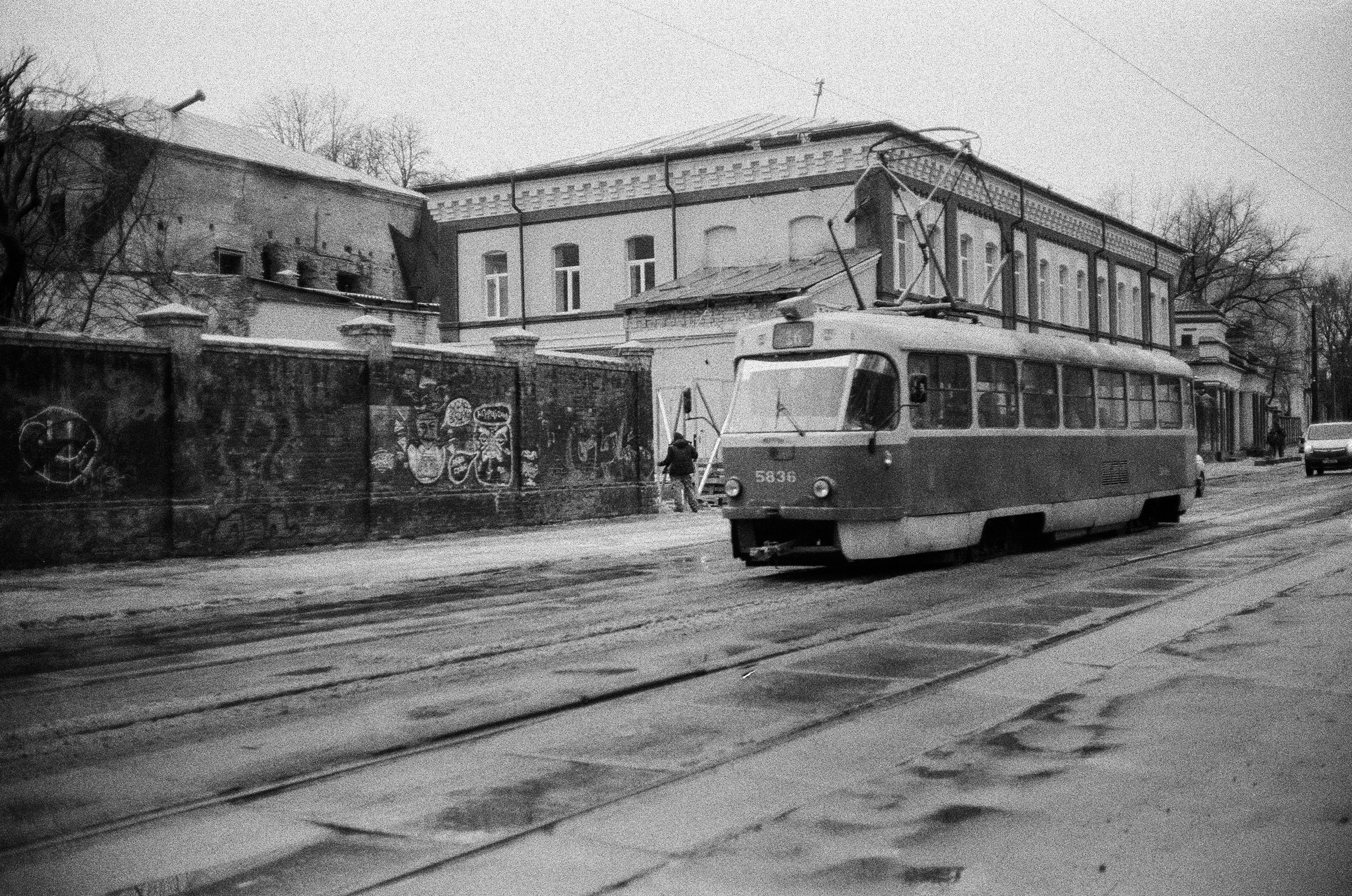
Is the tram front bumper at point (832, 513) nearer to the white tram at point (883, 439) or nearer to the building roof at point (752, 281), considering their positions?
the white tram at point (883, 439)

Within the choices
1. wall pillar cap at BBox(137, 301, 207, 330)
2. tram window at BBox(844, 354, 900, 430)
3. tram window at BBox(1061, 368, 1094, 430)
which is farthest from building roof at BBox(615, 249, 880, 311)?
tram window at BBox(844, 354, 900, 430)

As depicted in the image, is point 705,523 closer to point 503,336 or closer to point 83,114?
point 503,336

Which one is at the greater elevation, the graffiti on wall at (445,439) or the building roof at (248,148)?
the building roof at (248,148)

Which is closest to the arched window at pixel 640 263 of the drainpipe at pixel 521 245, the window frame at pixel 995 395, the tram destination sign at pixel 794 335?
the drainpipe at pixel 521 245

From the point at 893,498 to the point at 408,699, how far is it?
805cm

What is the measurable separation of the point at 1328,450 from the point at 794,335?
35.1 m

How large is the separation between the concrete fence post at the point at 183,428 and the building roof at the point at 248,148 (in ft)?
60.6

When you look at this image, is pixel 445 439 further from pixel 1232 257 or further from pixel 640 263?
pixel 1232 257

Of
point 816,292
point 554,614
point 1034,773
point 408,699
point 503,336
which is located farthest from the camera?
point 816,292

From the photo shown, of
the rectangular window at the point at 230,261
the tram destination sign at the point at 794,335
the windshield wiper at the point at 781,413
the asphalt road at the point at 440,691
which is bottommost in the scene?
the asphalt road at the point at 440,691

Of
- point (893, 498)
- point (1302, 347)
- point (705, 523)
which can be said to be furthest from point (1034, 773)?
point (1302, 347)

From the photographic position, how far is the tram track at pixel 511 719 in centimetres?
587

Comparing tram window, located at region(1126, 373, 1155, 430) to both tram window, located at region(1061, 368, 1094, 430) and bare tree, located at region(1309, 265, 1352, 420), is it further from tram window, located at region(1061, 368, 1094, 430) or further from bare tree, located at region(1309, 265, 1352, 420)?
bare tree, located at region(1309, 265, 1352, 420)

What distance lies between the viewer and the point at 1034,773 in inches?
252
